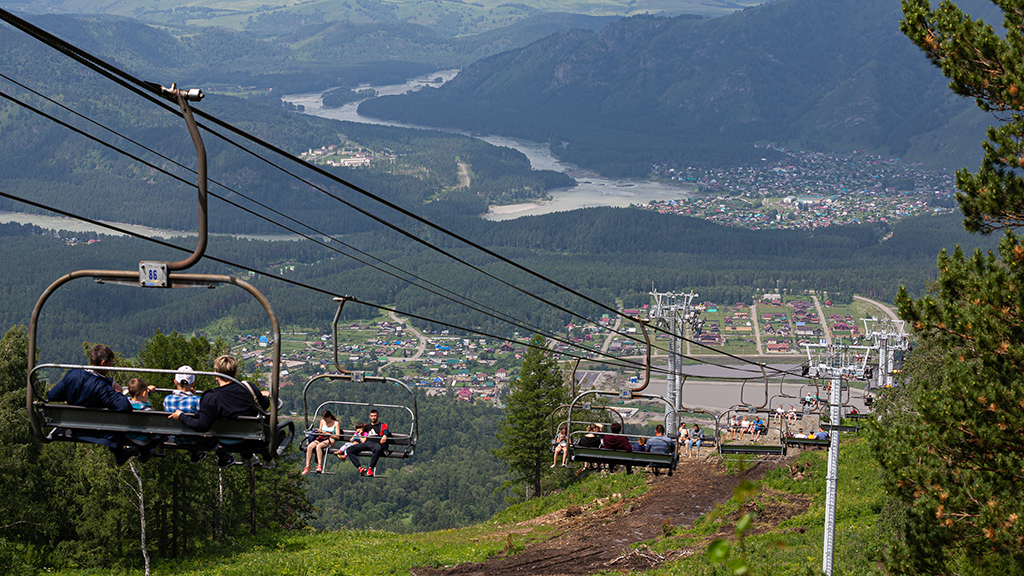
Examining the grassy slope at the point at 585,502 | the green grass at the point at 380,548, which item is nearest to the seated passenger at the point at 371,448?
the grassy slope at the point at 585,502

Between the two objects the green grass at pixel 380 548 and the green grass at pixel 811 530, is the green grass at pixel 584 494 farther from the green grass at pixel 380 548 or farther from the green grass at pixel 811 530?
the green grass at pixel 811 530

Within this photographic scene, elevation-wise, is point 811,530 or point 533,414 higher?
point 533,414

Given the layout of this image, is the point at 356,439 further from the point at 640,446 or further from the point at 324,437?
the point at 640,446

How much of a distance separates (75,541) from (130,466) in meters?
6.06

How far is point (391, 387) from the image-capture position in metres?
164

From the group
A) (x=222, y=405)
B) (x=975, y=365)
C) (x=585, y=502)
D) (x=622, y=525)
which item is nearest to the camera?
(x=222, y=405)

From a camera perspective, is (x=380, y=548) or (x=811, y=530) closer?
(x=811, y=530)

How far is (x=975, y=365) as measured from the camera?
1432cm

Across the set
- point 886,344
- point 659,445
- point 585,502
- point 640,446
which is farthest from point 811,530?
point 886,344

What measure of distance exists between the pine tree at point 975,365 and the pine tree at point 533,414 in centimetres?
3401

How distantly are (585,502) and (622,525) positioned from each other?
184 inches

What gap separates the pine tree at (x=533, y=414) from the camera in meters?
48.4

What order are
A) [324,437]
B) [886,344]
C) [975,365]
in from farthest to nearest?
[886,344]
[324,437]
[975,365]

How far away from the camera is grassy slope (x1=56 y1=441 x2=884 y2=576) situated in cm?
2569
